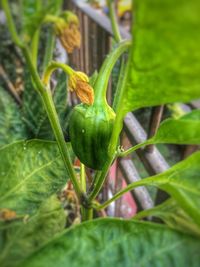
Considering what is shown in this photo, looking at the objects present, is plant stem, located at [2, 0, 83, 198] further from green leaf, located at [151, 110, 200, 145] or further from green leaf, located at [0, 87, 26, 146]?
green leaf, located at [0, 87, 26, 146]

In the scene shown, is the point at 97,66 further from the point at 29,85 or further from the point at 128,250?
the point at 128,250

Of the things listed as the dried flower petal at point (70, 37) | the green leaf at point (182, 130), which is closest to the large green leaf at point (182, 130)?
the green leaf at point (182, 130)

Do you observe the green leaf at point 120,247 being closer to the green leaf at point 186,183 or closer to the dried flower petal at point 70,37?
the green leaf at point 186,183

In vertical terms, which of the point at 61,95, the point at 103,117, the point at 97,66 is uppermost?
the point at 97,66

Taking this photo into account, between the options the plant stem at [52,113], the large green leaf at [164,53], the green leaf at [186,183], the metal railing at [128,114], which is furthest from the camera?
the metal railing at [128,114]

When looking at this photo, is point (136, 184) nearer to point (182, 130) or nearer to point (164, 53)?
point (182, 130)

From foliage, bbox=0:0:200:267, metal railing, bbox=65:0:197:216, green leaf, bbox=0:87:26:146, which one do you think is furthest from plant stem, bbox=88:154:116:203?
green leaf, bbox=0:87:26:146

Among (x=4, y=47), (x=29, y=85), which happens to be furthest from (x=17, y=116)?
A: (x=4, y=47)
